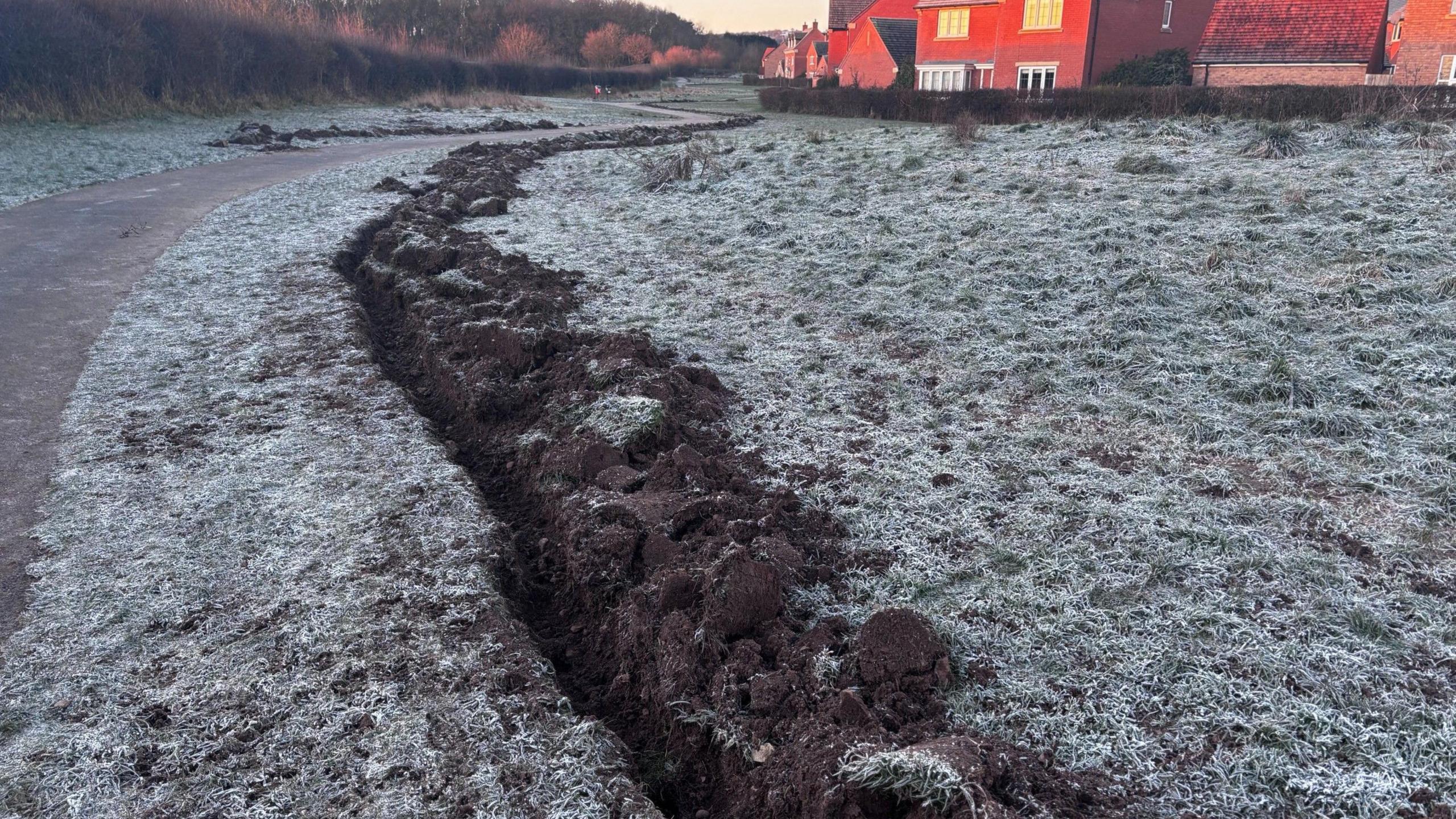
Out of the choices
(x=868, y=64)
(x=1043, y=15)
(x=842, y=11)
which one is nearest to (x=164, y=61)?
(x=868, y=64)

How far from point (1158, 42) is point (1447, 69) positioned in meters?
10.0

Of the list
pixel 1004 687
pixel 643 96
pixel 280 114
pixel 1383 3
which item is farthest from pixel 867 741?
pixel 643 96

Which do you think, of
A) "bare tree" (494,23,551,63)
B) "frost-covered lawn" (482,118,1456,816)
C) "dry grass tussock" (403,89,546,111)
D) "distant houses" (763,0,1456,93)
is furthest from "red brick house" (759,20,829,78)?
"frost-covered lawn" (482,118,1456,816)

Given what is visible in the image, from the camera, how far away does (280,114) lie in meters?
25.6

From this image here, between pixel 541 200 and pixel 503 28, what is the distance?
56146 millimetres

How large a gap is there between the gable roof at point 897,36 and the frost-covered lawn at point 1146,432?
31418mm

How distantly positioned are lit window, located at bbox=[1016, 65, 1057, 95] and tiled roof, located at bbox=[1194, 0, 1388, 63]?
4818 millimetres

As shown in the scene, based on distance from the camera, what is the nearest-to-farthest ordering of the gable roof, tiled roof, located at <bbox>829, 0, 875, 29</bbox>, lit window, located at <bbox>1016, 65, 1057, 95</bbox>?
lit window, located at <bbox>1016, 65, 1057, 95</bbox> → the gable roof → tiled roof, located at <bbox>829, 0, 875, 29</bbox>

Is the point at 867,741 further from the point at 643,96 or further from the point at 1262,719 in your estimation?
the point at 643,96

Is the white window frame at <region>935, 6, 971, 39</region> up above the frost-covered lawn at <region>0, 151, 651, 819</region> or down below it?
Answer: above

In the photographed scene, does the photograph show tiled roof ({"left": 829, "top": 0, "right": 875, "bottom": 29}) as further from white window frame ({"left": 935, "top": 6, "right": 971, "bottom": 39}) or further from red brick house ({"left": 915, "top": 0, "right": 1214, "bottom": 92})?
white window frame ({"left": 935, "top": 6, "right": 971, "bottom": 39})

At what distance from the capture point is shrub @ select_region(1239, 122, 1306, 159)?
10406 millimetres

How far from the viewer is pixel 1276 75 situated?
89.0 feet

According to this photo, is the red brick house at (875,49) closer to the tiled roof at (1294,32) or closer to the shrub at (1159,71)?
the shrub at (1159,71)
